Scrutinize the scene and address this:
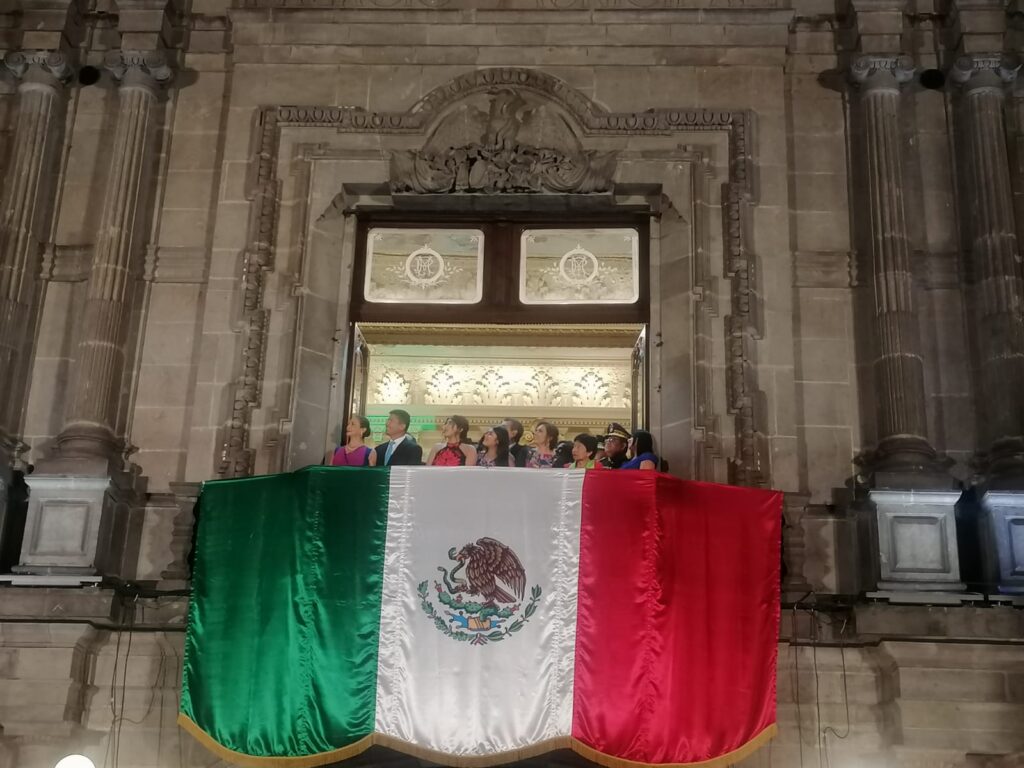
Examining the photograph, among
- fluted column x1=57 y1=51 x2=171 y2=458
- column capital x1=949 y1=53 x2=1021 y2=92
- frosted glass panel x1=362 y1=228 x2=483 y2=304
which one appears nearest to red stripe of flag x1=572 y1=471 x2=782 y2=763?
frosted glass panel x1=362 y1=228 x2=483 y2=304

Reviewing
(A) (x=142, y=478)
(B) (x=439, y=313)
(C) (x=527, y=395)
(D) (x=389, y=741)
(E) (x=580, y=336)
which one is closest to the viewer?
(D) (x=389, y=741)

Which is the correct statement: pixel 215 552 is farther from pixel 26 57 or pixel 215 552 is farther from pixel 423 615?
pixel 26 57

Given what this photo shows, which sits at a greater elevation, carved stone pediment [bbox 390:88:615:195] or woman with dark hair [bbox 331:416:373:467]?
carved stone pediment [bbox 390:88:615:195]

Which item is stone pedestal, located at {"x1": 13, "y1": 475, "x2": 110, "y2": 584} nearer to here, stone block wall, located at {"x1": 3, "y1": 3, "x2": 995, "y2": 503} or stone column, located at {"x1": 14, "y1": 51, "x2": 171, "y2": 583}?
stone column, located at {"x1": 14, "y1": 51, "x2": 171, "y2": 583}

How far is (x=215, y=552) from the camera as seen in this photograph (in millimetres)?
10242

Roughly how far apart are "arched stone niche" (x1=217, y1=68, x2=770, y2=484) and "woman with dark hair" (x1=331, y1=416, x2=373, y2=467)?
0.61 metres

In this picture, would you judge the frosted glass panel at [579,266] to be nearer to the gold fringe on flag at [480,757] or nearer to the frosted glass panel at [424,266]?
the frosted glass panel at [424,266]

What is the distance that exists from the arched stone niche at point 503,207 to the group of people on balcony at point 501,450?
2.13ft

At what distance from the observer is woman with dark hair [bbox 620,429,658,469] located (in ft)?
35.0

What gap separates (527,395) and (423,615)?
550cm

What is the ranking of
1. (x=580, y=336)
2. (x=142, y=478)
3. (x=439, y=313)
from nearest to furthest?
(x=142, y=478), (x=439, y=313), (x=580, y=336)

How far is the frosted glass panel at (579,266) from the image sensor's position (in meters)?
12.3

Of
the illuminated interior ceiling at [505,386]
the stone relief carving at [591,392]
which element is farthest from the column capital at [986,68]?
the stone relief carving at [591,392]

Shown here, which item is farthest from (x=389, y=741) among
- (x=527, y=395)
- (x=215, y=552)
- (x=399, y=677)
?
(x=527, y=395)
